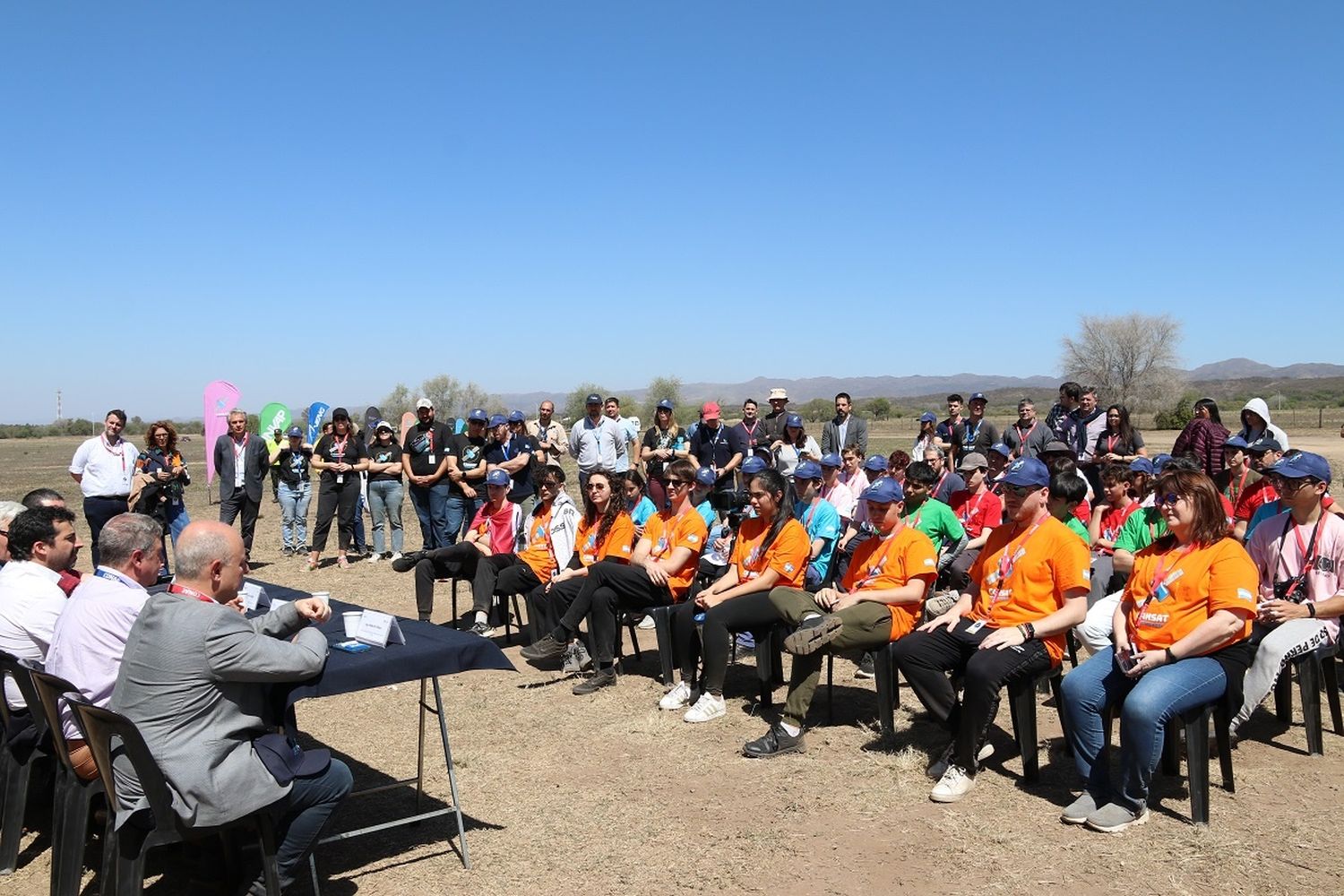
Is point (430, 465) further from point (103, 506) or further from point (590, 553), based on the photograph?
point (590, 553)

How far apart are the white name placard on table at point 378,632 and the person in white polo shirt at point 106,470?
6734 mm

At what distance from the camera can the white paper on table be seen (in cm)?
423

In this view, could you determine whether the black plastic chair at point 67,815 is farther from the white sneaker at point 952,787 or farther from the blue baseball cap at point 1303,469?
the blue baseball cap at point 1303,469

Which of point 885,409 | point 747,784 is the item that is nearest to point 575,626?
point 747,784

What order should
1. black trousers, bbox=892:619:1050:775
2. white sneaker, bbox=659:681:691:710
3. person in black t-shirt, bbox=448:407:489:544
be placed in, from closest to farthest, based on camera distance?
black trousers, bbox=892:619:1050:775 → white sneaker, bbox=659:681:691:710 → person in black t-shirt, bbox=448:407:489:544

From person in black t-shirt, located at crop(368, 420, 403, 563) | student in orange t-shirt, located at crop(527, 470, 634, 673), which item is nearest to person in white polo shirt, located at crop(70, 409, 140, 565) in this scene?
person in black t-shirt, located at crop(368, 420, 403, 563)

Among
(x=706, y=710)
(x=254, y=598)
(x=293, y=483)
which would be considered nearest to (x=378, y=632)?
(x=254, y=598)

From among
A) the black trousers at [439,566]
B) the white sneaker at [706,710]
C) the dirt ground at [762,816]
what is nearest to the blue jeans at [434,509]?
the black trousers at [439,566]

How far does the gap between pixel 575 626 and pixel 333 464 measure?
5.80 m

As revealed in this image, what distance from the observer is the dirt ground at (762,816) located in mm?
3904

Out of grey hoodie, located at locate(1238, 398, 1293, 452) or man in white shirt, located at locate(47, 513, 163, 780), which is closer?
man in white shirt, located at locate(47, 513, 163, 780)

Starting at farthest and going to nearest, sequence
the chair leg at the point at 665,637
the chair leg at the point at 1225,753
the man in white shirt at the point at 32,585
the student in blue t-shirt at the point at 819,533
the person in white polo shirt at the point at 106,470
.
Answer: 1. the person in white polo shirt at the point at 106,470
2. the student in blue t-shirt at the point at 819,533
3. the chair leg at the point at 665,637
4. the chair leg at the point at 1225,753
5. the man in white shirt at the point at 32,585

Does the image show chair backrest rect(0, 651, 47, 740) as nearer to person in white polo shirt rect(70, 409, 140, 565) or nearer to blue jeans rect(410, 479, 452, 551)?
person in white polo shirt rect(70, 409, 140, 565)

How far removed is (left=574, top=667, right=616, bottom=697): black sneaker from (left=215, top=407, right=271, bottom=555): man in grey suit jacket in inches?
248
